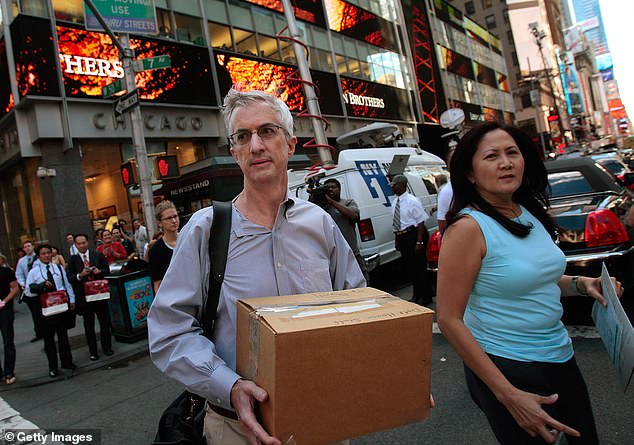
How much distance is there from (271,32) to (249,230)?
64.3 feet

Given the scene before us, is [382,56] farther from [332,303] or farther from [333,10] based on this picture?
[332,303]

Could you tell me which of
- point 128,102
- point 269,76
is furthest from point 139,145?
point 269,76

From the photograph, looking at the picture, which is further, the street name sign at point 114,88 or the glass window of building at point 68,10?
the glass window of building at point 68,10

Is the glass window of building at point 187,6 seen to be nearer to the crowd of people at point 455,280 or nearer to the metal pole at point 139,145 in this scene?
the metal pole at point 139,145

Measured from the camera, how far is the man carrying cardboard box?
155 centimetres

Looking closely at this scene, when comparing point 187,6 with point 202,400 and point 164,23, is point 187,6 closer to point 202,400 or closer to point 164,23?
point 164,23

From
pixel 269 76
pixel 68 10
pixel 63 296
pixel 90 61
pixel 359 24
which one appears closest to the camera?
pixel 63 296

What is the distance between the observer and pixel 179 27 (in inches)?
631

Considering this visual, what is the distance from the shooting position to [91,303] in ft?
23.2

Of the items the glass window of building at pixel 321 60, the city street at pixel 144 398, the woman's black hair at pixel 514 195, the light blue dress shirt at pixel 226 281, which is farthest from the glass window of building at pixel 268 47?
the light blue dress shirt at pixel 226 281

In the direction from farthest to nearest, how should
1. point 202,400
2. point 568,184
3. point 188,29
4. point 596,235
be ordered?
point 188,29, point 568,184, point 596,235, point 202,400

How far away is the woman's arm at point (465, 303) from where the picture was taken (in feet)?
5.54

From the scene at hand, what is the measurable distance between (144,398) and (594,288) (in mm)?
4632

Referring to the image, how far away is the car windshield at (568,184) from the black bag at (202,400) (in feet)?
17.6
